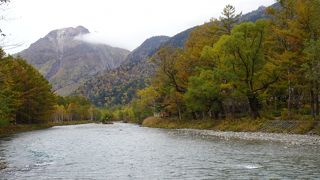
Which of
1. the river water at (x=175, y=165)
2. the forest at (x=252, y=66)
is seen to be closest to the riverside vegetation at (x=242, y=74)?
the forest at (x=252, y=66)

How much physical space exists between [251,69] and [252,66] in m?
1.56

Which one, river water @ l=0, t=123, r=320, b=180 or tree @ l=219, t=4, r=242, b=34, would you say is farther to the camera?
tree @ l=219, t=4, r=242, b=34

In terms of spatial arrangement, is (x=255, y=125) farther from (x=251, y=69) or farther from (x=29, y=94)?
(x=29, y=94)

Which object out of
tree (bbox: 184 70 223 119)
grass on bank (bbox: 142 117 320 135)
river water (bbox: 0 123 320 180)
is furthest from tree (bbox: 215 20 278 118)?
river water (bbox: 0 123 320 180)

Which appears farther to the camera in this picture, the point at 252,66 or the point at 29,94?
the point at 29,94

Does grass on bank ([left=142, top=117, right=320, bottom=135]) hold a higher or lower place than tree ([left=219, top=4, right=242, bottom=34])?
lower

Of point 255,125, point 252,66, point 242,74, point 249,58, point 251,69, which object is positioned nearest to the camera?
point 255,125

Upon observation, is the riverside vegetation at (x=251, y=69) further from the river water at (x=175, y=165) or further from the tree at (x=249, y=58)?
the river water at (x=175, y=165)

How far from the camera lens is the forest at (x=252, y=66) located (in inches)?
1956

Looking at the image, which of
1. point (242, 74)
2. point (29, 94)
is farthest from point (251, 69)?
point (29, 94)

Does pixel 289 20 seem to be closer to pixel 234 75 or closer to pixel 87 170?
pixel 234 75

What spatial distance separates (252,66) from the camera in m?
62.4

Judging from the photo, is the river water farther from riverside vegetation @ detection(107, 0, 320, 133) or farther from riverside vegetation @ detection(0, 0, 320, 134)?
riverside vegetation @ detection(107, 0, 320, 133)

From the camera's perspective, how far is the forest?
1956 inches
